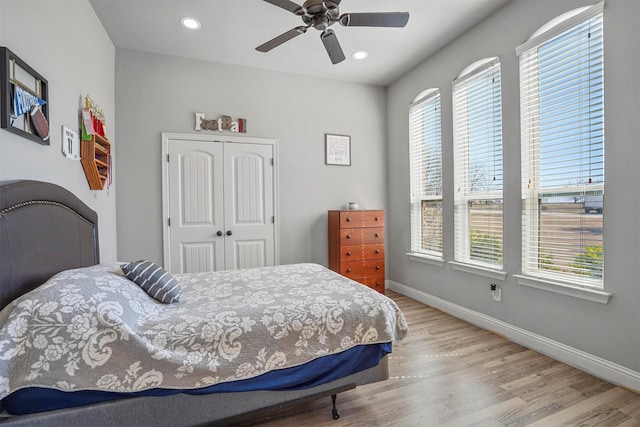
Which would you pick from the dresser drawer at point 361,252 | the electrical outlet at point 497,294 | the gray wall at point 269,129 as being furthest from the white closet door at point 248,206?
the electrical outlet at point 497,294

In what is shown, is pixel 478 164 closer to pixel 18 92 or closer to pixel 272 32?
pixel 272 32

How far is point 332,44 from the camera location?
85.6 inches

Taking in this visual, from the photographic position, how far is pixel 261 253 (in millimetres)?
3658

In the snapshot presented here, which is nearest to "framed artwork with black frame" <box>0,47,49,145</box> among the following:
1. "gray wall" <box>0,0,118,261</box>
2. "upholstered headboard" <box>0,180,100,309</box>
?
"gray wall" <box>0,0,118,261</box>

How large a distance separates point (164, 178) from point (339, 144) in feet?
7.26

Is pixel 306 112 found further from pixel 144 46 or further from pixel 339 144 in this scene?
pixel 144 46

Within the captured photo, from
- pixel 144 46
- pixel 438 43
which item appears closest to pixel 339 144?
pixel 438 43

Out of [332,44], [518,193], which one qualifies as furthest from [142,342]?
[518,193]

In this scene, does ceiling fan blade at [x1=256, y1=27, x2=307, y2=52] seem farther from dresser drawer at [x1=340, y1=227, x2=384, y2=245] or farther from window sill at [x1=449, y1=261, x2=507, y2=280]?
window sill at [x1=449, y1=261, x2=507, y2=280]

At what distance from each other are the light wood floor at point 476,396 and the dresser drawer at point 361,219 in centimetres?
160

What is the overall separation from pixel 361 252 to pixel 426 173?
1.27 m

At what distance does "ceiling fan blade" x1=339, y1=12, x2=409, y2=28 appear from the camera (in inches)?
74.0

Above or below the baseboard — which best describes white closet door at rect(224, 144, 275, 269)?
above

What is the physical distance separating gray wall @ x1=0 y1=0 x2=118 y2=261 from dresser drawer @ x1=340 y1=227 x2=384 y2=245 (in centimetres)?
248
